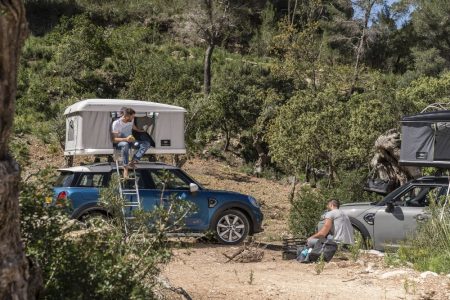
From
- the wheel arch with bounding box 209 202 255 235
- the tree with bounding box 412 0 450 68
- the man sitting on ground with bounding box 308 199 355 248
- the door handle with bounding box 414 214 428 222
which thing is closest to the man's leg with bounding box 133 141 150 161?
the wheel arch with bounding box 209 202 255 235

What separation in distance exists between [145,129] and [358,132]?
8614 millimetres

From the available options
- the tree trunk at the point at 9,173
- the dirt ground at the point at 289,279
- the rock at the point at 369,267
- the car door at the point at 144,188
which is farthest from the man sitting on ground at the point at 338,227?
the tree trunk at the point at 9,173

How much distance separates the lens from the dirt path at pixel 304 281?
871 cm

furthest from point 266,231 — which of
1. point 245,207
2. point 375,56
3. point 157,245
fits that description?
point 375,56

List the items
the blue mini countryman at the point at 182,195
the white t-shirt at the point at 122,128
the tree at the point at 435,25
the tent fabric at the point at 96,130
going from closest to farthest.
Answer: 1. the blue mini countryman at the point at 182,195
2. the white t-shirt at the point at 122,128
3. the tent fabric at the point at 96,130
4. the tree at the point at 435,25

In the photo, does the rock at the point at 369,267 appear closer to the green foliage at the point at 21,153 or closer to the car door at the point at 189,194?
the car door at the point at 189,194

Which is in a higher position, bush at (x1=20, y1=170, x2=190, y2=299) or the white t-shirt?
the white t-shirt

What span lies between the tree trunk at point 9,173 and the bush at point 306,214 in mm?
11736

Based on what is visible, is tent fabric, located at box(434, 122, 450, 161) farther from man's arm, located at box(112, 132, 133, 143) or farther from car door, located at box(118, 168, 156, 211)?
man's arm, located at box(112, 132, 133, 143)

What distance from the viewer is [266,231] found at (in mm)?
18750

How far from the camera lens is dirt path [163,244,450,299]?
8711 mm

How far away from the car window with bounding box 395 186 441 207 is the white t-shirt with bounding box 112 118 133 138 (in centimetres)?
499

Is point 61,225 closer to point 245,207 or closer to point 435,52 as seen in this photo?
point 245,207

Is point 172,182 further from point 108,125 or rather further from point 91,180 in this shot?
point 108,125
